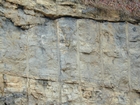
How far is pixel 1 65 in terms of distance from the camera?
4020mm

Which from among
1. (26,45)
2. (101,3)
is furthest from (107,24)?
(26,45)

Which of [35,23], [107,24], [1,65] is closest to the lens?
[1,65]

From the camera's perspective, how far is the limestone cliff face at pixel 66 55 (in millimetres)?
4121

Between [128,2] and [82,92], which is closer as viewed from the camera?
[82,92]

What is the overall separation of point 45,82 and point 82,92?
0.47m

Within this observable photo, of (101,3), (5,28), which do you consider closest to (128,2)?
(101,3)

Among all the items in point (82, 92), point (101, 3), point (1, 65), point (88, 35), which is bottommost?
point (82, 92)

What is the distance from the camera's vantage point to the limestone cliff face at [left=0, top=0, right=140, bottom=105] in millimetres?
4121

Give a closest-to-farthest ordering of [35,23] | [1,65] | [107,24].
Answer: [1,65] → [35,23] → [107,24]

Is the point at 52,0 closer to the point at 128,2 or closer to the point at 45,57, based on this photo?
the point at 45,57

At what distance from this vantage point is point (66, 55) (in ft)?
14.2

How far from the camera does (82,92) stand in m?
4.30

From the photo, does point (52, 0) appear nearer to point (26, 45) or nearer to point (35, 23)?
point (35, 23)

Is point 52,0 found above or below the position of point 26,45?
above
